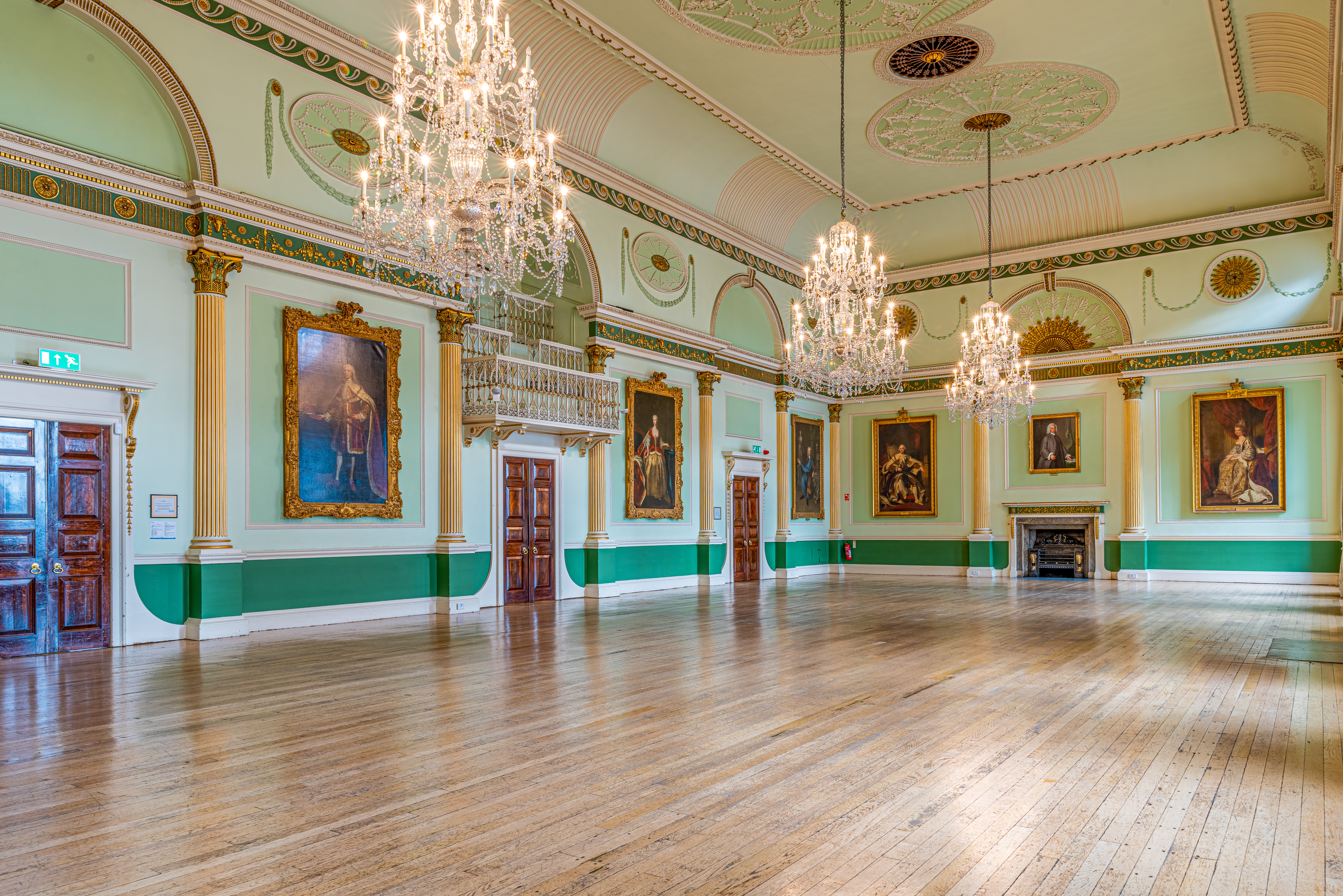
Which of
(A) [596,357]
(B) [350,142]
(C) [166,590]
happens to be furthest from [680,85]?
(C) [166,590]

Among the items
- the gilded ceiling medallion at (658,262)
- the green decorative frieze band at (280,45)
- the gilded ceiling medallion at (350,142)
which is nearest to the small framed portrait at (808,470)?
the gilded ceiling medallion at (658,262)

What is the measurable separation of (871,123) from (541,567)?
9.26 m

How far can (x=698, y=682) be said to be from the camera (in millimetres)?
6684

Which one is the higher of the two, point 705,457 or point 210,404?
point 210,404

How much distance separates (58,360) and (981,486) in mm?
17009

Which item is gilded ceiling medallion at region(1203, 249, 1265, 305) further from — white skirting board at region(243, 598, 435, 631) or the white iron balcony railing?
white skirting board at region(243, 598, 435, 631)

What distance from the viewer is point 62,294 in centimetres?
834

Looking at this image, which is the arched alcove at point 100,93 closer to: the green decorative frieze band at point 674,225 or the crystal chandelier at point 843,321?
the green decorative frieze band at point 674,225

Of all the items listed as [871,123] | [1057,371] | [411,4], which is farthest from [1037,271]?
[411,4]

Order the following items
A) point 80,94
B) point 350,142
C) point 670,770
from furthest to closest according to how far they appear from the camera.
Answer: point 350,142
point 80,94
point 670,770

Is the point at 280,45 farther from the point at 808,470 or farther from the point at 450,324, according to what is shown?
the point at 808,470

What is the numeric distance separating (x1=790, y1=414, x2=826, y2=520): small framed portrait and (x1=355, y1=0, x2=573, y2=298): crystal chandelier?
12393mm

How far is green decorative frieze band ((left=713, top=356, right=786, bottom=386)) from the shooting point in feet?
56.6

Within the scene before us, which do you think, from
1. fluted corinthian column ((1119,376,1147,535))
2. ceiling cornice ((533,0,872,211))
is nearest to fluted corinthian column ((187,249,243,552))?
ceiling cornice ((533,0,872,211))
